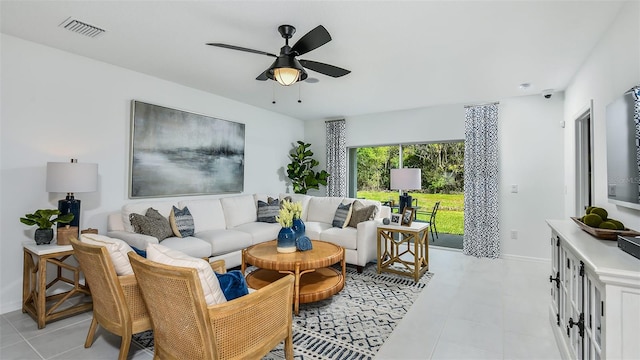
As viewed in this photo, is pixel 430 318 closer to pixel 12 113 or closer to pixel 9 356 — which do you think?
pixel 9 356

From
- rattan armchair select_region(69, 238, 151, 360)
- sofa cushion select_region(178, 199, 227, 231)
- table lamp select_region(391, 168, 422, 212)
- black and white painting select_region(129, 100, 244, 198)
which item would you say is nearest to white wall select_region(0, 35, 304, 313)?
black and white painting select_region(129, 100, 244, 198)

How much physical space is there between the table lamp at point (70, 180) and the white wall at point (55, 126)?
1.20ft

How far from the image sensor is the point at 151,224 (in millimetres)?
3436

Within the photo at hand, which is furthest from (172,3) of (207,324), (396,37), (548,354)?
(548,354)

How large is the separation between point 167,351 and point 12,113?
113 inches

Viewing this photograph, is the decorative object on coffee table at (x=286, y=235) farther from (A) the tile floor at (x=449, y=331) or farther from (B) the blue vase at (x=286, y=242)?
(A) the tile floor at (x=449, y=331)

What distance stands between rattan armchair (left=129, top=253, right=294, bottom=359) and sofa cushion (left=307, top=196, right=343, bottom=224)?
318 centimetres

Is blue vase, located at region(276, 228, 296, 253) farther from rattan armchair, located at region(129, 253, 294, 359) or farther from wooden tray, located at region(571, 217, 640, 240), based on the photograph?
wooden tray, located at region(571, 217, 640, 240)

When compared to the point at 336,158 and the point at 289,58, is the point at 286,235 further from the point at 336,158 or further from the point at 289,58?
the point at 336,158

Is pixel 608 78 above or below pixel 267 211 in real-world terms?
above

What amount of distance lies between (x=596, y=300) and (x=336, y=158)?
16.9ft

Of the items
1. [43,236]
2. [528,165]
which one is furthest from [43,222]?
[528,165]

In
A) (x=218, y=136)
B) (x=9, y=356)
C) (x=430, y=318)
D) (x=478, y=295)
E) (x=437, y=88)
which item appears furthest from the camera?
(x=218, y=136)

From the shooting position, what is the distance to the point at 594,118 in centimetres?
284
